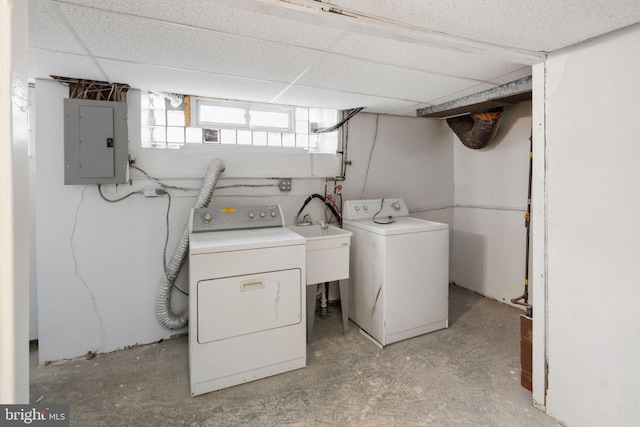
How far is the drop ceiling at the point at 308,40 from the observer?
3.93 feet

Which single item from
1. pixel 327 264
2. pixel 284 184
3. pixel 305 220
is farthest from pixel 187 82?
pixel 327 264

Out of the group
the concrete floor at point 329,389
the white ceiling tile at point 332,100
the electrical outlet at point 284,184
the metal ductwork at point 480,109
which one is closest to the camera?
the concrete floor at point 329,389

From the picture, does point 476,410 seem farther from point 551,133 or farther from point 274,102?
point 274,102

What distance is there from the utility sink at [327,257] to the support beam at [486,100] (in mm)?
1507

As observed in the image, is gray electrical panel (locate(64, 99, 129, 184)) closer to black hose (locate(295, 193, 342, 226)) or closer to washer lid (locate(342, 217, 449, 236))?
black hose (locate(295, 193, 342, 226))

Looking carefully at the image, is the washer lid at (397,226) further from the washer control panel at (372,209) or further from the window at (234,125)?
the window at (234,125)

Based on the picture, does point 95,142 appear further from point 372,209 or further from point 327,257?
point 372,209

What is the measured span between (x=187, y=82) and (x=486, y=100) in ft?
7.59

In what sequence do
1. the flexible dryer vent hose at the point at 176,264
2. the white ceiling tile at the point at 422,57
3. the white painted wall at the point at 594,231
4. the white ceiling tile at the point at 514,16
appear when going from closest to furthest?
1. the white ceiling tile at the point at 514,16
2. the white painted wall at the point at 594,231
3. the white ceiling tile at the point at 422,57
4. the flexible dryer vent hose at the point at 176,264

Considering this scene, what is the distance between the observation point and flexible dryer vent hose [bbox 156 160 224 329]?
2318 mm

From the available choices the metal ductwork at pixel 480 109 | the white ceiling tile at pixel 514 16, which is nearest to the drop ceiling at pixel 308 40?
the white ceiling tile at pixel 514 16

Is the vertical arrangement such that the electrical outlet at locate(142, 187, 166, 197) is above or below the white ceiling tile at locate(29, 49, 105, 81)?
below

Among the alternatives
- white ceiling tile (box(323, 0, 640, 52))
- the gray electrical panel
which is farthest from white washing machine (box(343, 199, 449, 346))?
the gray electrical panel

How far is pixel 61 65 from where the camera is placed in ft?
6.06
